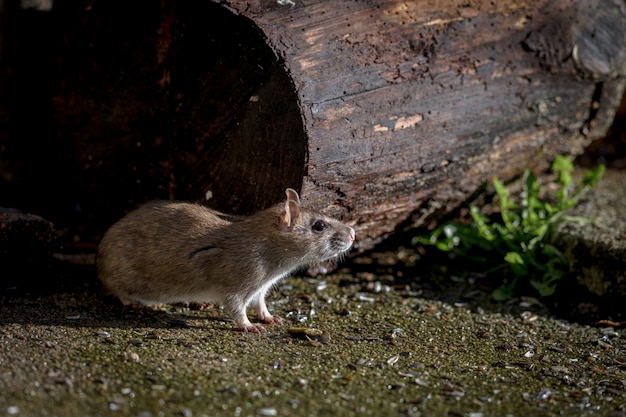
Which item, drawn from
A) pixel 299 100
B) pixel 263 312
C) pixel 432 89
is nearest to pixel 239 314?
pixel 263 312

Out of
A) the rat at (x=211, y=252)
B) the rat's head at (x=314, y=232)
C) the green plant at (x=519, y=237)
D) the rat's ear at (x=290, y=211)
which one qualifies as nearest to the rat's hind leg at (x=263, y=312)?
the rat at (x=211, y=252)

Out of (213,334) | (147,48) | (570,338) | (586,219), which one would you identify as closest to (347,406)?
(213,334)

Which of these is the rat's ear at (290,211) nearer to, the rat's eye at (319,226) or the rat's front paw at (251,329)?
the rat's eye at (319,226)

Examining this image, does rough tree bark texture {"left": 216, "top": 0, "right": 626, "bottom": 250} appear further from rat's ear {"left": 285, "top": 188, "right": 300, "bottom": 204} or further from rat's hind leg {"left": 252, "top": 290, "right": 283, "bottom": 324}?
rat's hind leg {"left": 252, "top": 290, "right": 283, "bottom": 324}

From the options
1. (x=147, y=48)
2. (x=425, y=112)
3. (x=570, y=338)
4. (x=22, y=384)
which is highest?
(x=147, y=48)

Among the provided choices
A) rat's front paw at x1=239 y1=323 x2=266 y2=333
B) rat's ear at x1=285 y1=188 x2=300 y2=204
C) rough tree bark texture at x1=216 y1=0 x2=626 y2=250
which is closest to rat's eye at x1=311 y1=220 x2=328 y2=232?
rough tree bark texture at x1=216 y1=0 x2=626 y2=250

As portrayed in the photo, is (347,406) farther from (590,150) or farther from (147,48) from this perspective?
(590,150)

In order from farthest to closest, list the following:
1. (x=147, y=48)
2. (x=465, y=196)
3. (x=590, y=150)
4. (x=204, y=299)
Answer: (x=590, y=150)
(x=465, y=196)
(x=147, y=48)
(x=204, y=299)
